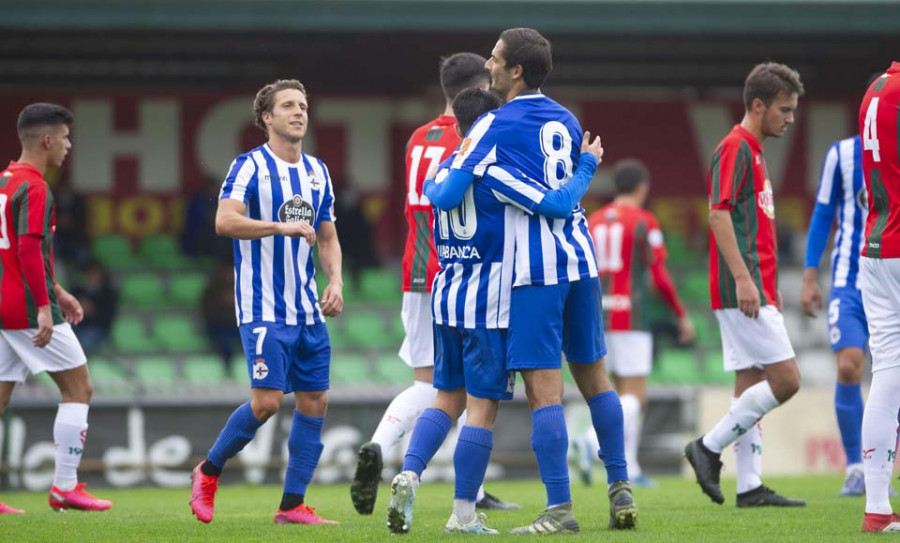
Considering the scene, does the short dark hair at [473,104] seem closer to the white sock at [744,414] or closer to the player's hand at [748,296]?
the player's hand at [748,296]

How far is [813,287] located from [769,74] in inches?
58.5

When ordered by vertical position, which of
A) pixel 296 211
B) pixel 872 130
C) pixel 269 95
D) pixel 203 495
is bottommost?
pixel 203 495

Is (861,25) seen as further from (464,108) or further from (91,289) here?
(464,108)

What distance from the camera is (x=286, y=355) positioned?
6.77 metres

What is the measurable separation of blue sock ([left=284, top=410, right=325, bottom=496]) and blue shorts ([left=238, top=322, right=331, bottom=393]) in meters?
0.18

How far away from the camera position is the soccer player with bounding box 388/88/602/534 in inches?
230

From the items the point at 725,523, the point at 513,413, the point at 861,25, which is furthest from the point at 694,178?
the point at 725,523

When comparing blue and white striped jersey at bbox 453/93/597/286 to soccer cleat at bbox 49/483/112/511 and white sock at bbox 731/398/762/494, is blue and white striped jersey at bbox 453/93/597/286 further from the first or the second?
soccer cleat at bbox 49/483/112/511

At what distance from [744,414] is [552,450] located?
81.0 inches

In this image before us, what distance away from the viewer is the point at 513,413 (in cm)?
1201

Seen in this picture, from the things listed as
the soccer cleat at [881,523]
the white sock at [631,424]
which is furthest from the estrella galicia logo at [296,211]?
the white sock at [631,424]

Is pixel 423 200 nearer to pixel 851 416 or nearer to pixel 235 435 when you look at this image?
pixel 235 435

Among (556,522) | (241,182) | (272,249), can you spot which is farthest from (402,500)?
(241,182)

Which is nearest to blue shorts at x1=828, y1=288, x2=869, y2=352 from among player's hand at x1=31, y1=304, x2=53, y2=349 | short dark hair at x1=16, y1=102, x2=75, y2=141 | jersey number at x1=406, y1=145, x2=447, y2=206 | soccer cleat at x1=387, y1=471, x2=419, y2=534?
jersey number at x1=406, y1=145, x2=447, y2=206
